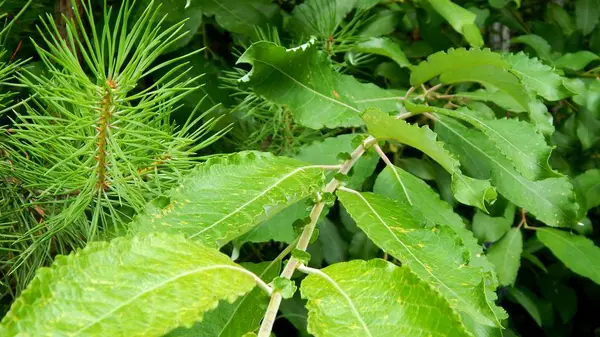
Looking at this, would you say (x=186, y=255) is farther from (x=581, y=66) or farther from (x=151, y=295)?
(x=581, y=66)

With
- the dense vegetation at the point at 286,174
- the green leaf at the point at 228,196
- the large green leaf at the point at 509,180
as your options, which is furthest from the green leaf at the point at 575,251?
the green leaf at the point at 228,196

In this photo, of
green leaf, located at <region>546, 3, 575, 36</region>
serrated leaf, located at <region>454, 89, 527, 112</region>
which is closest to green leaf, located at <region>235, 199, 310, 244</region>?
serrated leaf, located at <region>454, 89, 527, 112</region>

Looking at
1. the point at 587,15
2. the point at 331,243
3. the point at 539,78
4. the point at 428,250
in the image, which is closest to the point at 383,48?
the point at 539,78

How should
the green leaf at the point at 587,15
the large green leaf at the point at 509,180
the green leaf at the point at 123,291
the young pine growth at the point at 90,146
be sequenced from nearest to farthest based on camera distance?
the green leaf at the point at 123,291 → the young pine growth at the point at 90,146 → the large green leaf at the point at 509,180 → the green leaf at the point at 587,15

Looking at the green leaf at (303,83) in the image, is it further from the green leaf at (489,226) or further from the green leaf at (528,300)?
the green leaf at (528,300)

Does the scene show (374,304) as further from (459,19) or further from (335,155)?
(459,19)

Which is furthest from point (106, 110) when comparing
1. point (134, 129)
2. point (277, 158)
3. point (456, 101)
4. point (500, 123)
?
point (456, 101)

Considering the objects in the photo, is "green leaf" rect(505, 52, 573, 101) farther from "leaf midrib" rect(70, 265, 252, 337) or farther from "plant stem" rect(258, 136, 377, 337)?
"leaf midrib" rect(70, 265, 252, 337)
